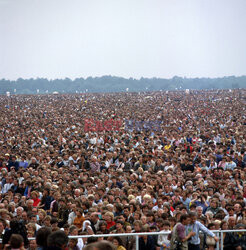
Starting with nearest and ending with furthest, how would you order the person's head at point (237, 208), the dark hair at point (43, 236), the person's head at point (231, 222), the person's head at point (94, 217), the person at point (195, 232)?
the dark hair at point (43, 236) < the person at point (195, 232) < the person's head at point (231, 222) < the person's head at point (94, 217) < the person's head at point (237, 208)

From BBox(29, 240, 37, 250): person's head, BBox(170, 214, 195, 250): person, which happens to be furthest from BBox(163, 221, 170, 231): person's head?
BBox(29, 240, 37, 250): person's head

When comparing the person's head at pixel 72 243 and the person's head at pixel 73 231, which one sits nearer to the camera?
the person's head at pixel 72 243

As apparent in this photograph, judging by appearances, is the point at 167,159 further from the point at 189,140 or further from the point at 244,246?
the point at 244,246

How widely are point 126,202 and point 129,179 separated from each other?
11.2ft

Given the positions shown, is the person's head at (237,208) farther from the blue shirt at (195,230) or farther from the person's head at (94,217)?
the person's head at (94,217)

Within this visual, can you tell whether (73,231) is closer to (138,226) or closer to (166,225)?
(138,226)

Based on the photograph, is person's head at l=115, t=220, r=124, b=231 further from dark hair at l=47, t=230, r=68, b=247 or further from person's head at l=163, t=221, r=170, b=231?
dark hair at l=47, t=230, r=68, b=247

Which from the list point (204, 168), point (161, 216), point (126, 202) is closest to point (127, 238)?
point (161, 216)

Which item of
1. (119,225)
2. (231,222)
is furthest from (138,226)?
(231,222)

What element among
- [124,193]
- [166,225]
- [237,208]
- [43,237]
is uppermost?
[43,237]

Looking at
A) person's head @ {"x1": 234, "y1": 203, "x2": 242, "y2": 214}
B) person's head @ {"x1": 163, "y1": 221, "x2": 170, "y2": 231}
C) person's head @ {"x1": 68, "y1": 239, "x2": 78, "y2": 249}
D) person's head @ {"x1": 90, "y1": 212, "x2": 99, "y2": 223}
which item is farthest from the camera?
person's head @ {"x1": 234, "y1": 203, "x2": 242, "y2": 214}

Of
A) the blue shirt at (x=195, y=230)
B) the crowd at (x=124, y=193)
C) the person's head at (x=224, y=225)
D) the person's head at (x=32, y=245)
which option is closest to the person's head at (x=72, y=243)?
the crowd at (x=124, y=193)

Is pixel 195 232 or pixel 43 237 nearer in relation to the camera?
pixel 43 237

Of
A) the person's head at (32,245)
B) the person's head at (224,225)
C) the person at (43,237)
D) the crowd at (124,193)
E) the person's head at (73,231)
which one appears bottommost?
the crowd at (124,193)
